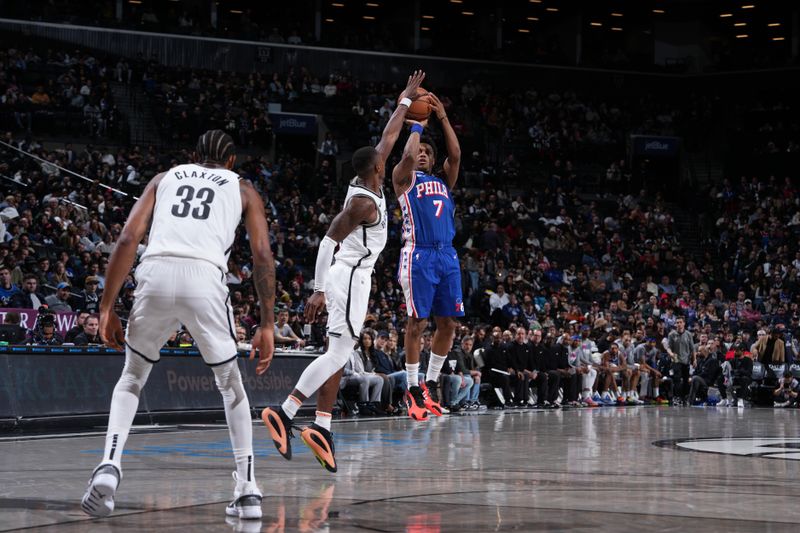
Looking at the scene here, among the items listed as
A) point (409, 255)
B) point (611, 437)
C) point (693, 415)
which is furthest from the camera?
point (693, 415)

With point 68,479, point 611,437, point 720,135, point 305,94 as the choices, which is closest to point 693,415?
point 611,437

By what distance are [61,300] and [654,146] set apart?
24343 mm

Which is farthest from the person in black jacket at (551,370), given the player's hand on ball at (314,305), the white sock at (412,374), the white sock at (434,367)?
the player's hand on ball at (314,305)

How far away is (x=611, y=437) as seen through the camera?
437 inches

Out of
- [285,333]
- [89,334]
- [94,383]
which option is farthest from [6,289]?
[285,333]

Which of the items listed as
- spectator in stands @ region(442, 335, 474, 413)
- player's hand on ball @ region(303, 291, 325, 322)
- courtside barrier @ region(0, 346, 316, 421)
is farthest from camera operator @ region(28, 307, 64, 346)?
spectator in stands @ region(442, 335, 474, 413)

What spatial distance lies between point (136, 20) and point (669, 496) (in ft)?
99.5

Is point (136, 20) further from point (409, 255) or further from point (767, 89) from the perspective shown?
point (409, 255)

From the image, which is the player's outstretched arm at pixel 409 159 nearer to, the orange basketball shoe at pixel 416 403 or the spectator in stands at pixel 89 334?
the orange basketball shoe at pixel 416 403

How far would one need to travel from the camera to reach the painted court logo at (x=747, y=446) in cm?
926

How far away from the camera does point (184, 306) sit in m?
5.35

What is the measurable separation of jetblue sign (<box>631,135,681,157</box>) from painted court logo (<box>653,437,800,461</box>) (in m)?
24.5

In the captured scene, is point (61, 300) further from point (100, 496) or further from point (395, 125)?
point (100, 496)

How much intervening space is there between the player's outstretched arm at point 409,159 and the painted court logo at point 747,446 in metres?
3.57
